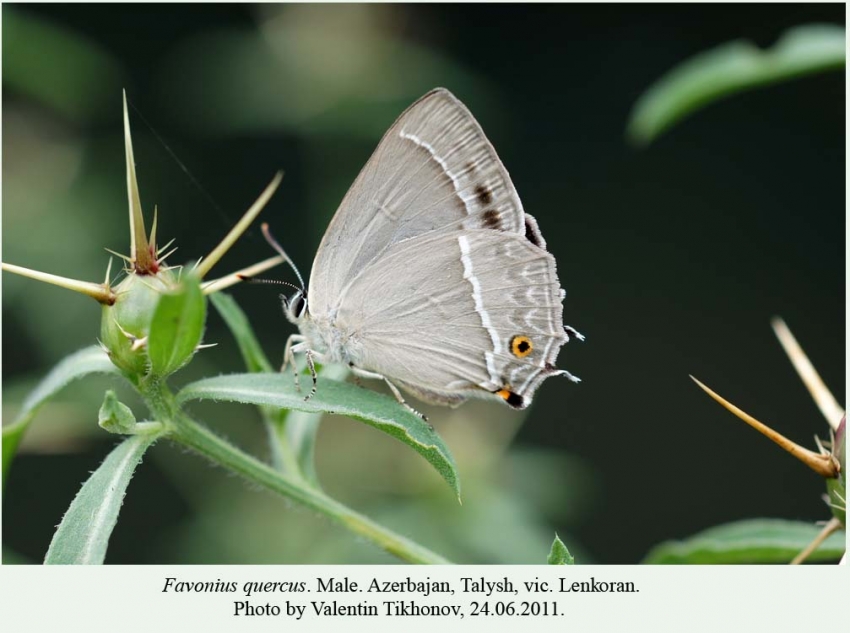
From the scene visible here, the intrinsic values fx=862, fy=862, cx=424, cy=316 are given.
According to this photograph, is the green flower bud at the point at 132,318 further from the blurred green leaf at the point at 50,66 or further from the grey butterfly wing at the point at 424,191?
the blurred green leaf at the point at 50,66

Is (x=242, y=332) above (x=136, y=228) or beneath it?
beneath

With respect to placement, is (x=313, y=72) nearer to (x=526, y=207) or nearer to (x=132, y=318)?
(x=132, y=318)

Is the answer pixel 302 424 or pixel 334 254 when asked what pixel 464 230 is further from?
pixel 302 424

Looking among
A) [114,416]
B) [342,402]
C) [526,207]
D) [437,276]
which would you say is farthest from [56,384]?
[526,207]

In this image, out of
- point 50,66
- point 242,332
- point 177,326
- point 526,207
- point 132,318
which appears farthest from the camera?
point 526,207

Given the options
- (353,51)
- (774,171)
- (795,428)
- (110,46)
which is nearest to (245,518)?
(353,51)

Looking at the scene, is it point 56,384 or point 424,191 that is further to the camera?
point 424,191
